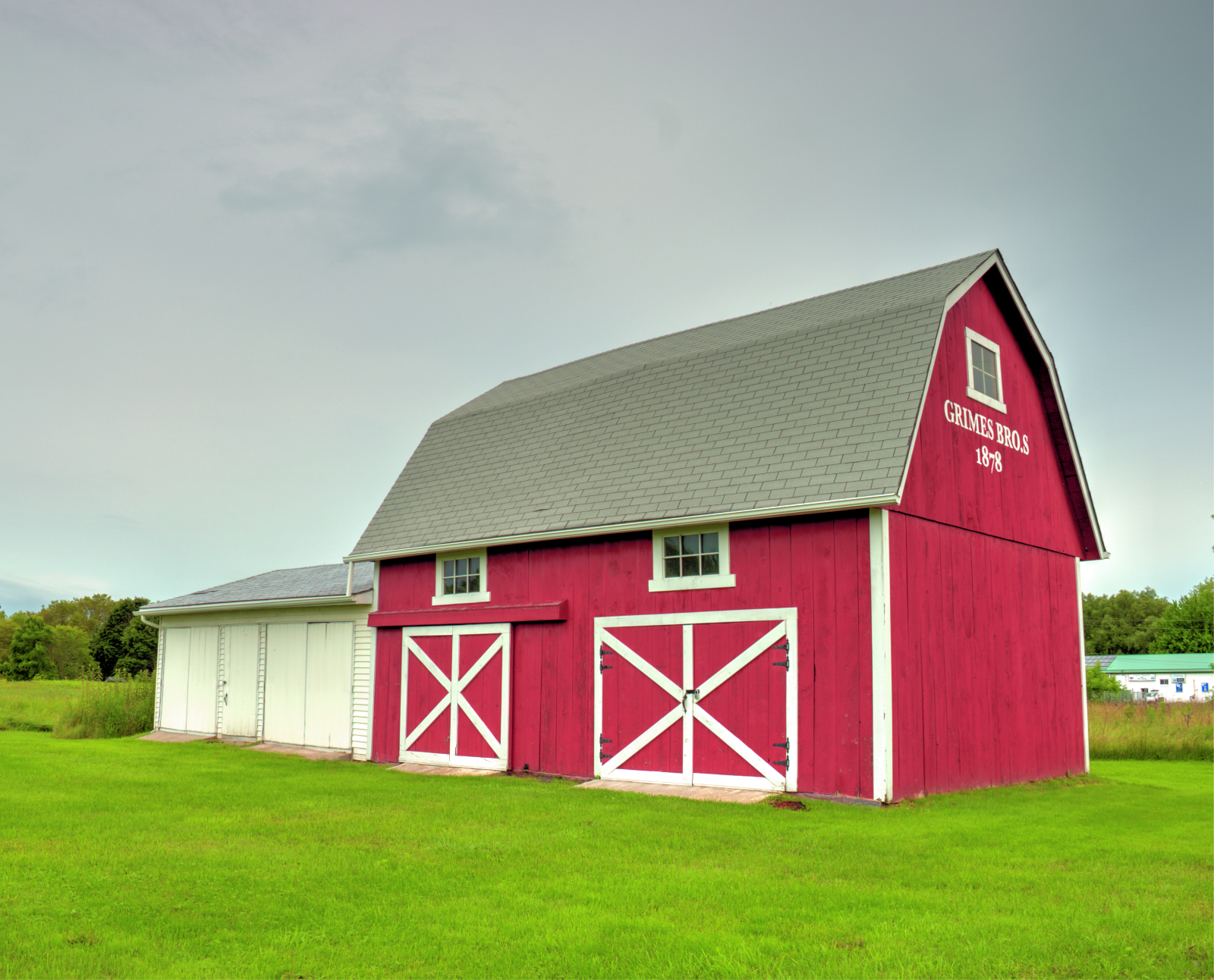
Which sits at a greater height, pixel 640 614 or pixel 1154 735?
pixel 640 614

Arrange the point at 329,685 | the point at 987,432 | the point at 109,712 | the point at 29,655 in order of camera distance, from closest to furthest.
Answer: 1. the point at 987,432
2. the point at 329,685
3. the point at 109,712
4. the point at 29,655

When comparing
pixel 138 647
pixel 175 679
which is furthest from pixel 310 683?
pixel 138 647

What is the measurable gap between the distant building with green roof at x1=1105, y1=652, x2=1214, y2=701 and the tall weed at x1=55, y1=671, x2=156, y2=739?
57.4 metres

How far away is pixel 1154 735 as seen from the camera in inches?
738

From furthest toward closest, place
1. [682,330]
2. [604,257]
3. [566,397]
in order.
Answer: [604,257]
[682,330]
[566,397]

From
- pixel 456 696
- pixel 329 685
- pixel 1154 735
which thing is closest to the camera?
pixel 456 696

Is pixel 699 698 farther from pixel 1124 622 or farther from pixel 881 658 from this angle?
pixel 1124 622

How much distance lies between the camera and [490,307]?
69.0 feet

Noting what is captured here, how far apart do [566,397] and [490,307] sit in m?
5.31

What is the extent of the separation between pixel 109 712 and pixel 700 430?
15.7m

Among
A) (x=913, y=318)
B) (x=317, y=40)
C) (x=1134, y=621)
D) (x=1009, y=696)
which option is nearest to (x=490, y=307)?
(x=317, y=40)

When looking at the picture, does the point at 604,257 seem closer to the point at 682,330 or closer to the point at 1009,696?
the point at 682,330

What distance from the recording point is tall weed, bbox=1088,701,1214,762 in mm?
Answer: 18172

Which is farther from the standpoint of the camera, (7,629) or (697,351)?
(7,629)
